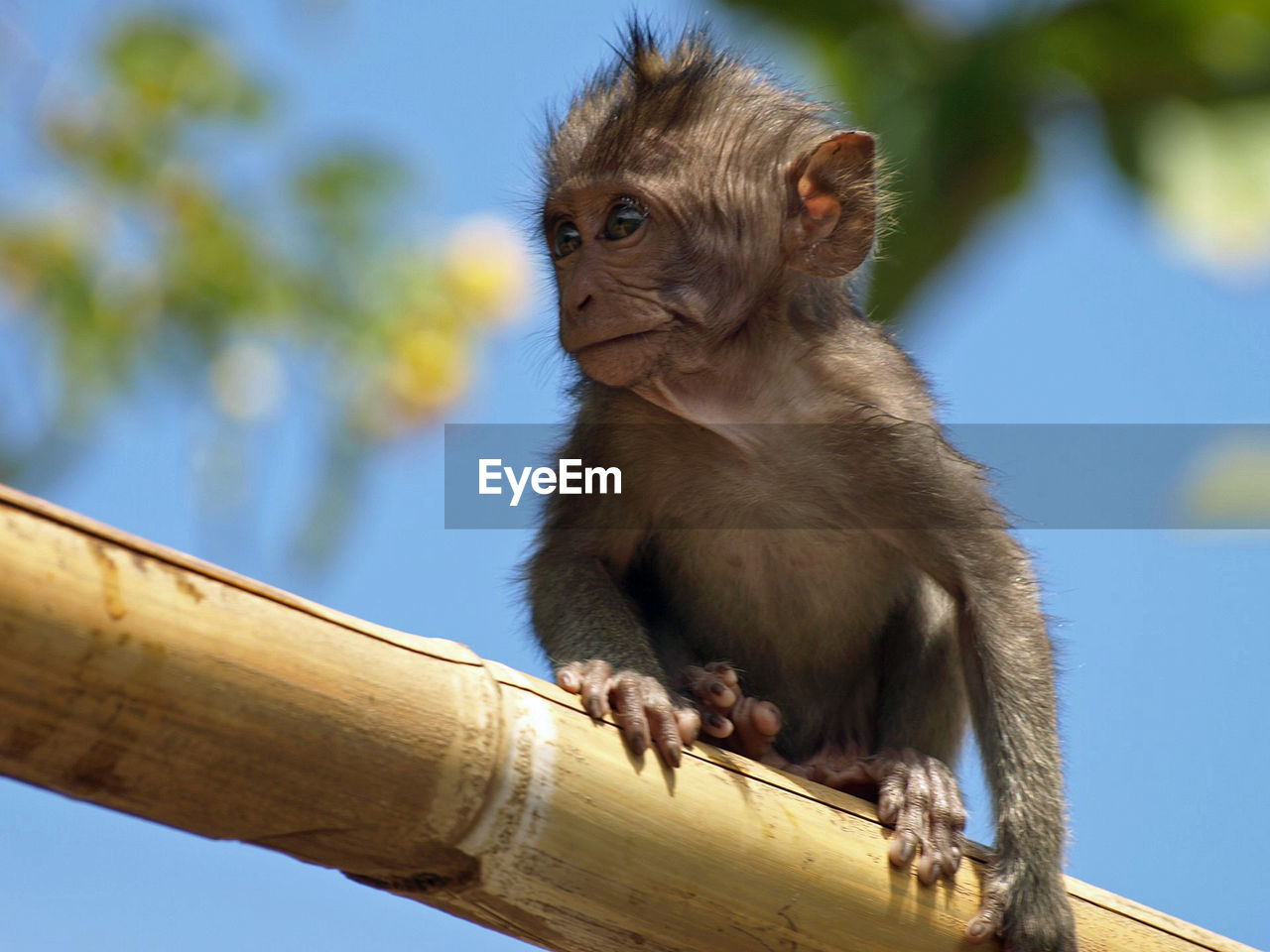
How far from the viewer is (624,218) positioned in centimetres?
499

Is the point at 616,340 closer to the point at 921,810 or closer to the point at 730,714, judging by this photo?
the point at 730,714

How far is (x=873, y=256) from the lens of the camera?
205 inches

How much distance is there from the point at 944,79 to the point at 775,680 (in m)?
4.41

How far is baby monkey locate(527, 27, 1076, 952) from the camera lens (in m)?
4.68

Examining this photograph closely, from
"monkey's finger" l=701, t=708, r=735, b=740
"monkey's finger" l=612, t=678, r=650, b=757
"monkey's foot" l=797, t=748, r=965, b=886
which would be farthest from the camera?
"monkey's finger" l=701, t=708, r=735, b=740

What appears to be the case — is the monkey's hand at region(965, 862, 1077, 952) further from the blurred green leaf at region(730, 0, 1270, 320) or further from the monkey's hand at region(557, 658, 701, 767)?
the blurred green leaf at region(730, 0, 1270, 320)

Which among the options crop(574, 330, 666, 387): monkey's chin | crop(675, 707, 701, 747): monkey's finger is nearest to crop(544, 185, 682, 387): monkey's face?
crop(574, 330, 666, 387): monkey's chin

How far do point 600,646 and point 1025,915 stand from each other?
1525 mm

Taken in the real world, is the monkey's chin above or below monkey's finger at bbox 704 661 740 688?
above

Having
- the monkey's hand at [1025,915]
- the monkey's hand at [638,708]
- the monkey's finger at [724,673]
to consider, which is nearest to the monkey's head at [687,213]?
the monkey's finger at [724,673]

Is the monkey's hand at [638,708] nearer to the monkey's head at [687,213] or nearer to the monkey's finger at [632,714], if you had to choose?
the monkey's finger at [632,714]

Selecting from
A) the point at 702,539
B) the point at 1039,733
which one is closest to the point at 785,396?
the point at 702,539

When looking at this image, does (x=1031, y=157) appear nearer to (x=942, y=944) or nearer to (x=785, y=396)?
(x=942, y=944)

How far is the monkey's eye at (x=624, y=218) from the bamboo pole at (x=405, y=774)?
202 centimetres
